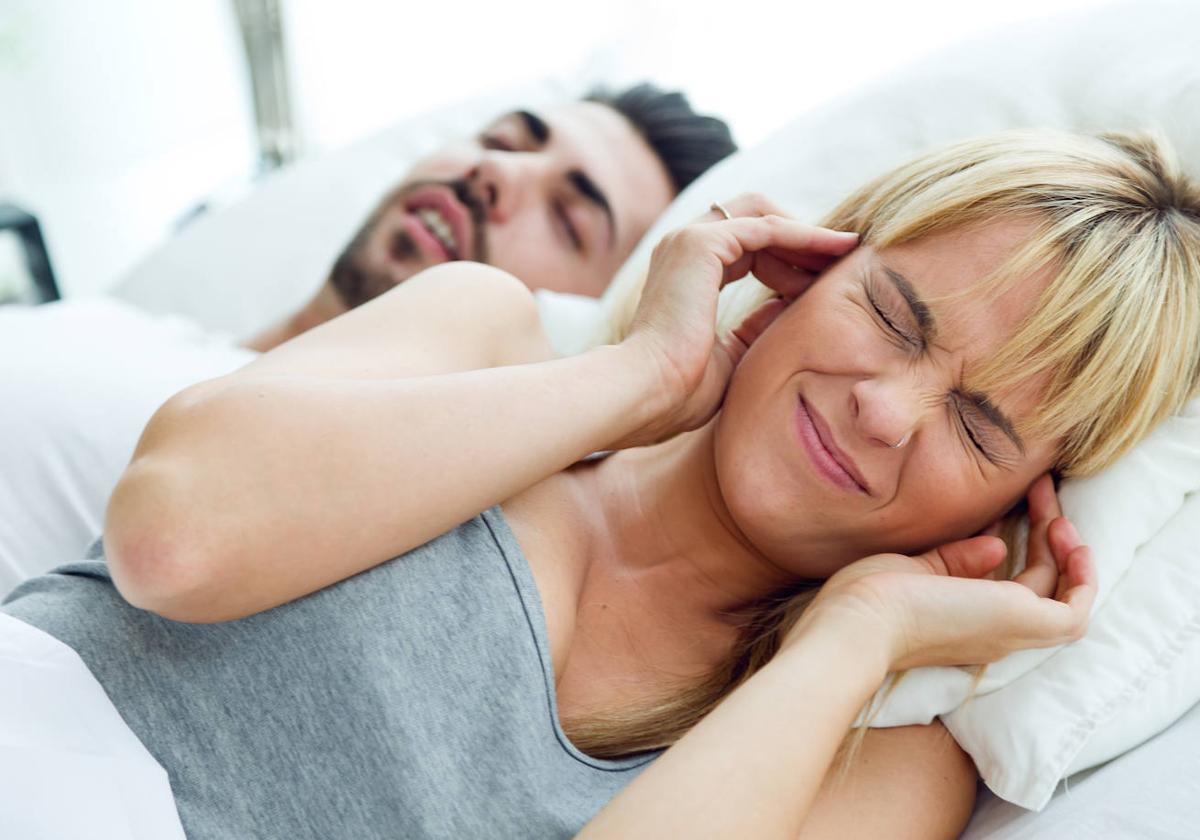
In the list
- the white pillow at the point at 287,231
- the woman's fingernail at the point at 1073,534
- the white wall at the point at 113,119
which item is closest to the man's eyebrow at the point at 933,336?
the woman's fingernail at the point at 1073,534

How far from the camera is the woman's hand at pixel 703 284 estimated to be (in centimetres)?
101

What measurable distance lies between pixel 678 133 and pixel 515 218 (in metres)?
0.34

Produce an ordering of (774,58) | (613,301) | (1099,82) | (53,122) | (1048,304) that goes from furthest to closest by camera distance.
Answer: (53,122)
(774,58)
(613,301)
(1099,82)
(1048,304)

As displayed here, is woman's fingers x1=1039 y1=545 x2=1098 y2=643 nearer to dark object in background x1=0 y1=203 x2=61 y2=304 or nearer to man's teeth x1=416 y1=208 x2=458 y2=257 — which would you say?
man's teeth x1=416 y1=208 x2=458 y2=257

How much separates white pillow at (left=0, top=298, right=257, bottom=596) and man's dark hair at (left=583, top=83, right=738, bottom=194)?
2.91 ft

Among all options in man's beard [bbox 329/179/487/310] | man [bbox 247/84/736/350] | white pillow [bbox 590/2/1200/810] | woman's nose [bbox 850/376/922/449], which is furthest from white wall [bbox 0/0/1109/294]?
woman's nose [bbox 850/376/922/449]

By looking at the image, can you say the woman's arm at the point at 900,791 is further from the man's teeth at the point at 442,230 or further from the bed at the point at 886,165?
the man's teeth at the point at 442,230

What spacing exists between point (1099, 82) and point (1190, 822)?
0.91 m

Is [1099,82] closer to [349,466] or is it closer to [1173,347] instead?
[1173,347]

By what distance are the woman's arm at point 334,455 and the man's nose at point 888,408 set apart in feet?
0.64

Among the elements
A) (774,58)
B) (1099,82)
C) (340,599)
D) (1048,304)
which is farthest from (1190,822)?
(774,58)

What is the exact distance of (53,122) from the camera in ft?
8.95

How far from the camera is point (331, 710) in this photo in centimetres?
84

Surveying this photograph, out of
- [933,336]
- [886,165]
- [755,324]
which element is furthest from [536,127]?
[933,336]
